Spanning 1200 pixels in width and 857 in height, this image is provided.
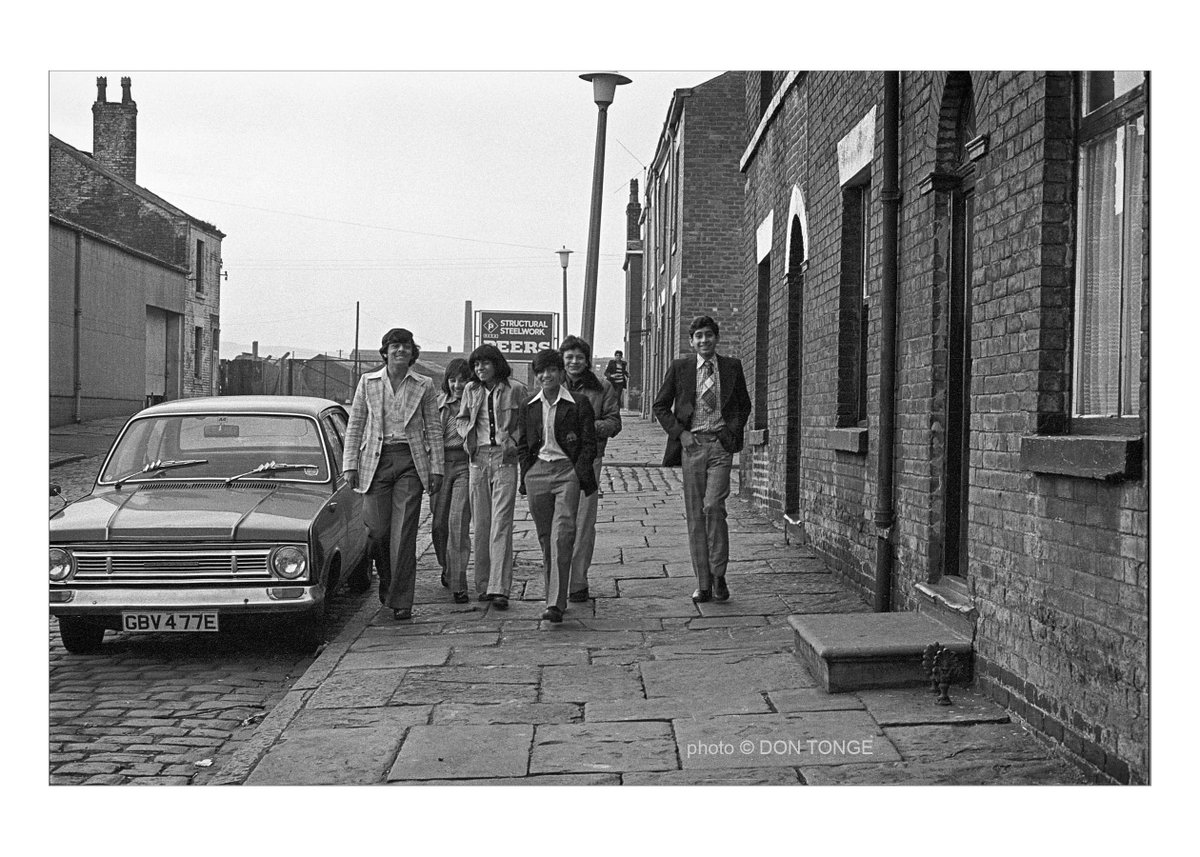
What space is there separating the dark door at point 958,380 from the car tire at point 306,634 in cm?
356

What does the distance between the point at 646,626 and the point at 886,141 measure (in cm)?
314

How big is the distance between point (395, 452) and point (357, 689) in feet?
7.13

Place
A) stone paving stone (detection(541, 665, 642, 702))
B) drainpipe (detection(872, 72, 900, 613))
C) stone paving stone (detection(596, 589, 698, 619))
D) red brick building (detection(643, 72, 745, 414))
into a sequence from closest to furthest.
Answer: stone paving stone (detection(541, 665, 642, 702))
drainpipe (detection(872, 72, 900, 613))
stone paving stone (detection(596, 589, 698, 619))
red brick building (detection(643, 72, 745, 414))

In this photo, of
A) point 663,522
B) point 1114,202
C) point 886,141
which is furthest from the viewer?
point 663,522

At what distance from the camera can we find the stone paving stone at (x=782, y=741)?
188 inches

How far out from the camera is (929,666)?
18.2ft

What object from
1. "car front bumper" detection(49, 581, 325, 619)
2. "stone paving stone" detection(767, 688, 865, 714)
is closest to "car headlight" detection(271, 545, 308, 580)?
"car front bumper" detection(49, 581, 325, 619)

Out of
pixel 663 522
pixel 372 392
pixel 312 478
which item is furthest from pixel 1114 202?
pixel 663 522

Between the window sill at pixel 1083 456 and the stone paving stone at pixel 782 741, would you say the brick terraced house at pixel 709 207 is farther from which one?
the window sill at pixel 1083 456

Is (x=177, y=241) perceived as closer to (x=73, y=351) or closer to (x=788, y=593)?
(x=73, y=351)

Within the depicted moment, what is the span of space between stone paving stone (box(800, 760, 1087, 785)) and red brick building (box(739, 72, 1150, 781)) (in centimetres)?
13

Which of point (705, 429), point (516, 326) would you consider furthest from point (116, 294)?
point (516, 326)

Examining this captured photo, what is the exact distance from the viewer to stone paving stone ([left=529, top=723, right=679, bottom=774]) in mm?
4805

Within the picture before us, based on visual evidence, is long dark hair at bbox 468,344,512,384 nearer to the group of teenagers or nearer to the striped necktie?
the group of teenagers
